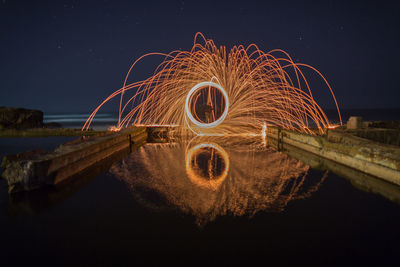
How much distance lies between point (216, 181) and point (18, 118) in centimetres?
2223

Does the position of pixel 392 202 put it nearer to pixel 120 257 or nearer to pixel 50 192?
pixel 120 257

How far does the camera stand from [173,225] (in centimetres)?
379

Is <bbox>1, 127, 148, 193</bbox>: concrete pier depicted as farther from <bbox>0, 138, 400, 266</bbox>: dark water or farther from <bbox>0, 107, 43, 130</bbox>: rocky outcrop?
<bbox>0, 107, 43, 130</bbox>: rocky outcrop

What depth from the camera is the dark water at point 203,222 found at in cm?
308

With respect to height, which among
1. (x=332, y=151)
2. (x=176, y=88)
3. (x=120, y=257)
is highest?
(x=176, y=88)

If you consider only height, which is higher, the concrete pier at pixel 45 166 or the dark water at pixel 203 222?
the concrete pier at pixel 45 166

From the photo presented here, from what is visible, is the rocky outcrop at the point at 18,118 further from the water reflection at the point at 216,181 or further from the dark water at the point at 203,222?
the dark water at the point at 203,222

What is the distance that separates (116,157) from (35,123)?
18401mm

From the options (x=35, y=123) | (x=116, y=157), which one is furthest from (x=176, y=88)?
(x=35, y=123)

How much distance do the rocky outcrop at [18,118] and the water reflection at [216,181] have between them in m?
17.3

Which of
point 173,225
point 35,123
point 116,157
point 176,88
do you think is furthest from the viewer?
point 35,123

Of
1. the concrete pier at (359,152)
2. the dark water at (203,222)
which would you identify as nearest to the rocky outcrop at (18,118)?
the dark water at (203,222)

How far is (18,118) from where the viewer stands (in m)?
21.4

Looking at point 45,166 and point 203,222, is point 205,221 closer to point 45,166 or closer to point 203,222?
point 203,222
